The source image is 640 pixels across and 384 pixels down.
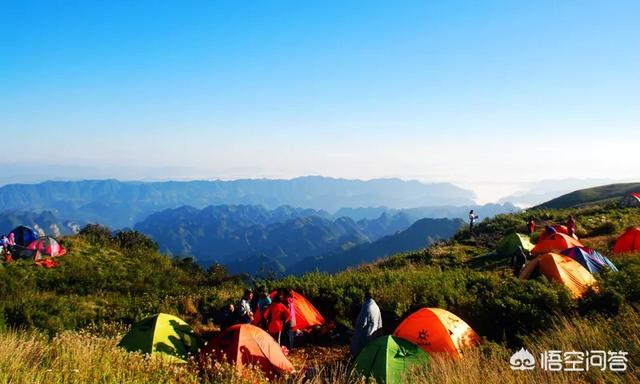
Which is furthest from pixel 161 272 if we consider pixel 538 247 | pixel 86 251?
pixel 538 247

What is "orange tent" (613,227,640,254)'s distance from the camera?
18.3 m

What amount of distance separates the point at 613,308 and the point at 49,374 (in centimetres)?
1014

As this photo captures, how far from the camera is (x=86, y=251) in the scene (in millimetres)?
33656

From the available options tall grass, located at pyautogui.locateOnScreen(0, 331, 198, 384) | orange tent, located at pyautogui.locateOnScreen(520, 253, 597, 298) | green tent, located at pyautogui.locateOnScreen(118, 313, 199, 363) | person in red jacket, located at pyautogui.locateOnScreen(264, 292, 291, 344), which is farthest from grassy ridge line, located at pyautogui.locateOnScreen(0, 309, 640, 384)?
orange tent, located at pyautogui.locateOnScreen(520, 253, 597, 298)

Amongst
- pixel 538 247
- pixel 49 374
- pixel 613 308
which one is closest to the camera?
pixel 49 374

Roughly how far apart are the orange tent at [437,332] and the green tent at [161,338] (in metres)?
4.97

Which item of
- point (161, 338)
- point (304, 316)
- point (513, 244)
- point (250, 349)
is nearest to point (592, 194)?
point (513, 244)

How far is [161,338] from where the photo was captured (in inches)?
392

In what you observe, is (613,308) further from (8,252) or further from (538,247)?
(8,252)

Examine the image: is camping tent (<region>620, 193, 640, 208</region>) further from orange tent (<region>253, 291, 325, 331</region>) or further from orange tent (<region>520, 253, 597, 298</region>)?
orange tent (<region>253, 291, 325, 331</region>)

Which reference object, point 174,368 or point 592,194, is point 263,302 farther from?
point 592,194

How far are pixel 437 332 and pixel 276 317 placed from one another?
4.43m

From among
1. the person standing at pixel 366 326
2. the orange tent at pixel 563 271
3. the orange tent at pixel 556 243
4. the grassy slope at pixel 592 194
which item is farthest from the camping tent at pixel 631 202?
the grassy slope at pixel 592 194

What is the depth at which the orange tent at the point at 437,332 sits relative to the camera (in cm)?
895
